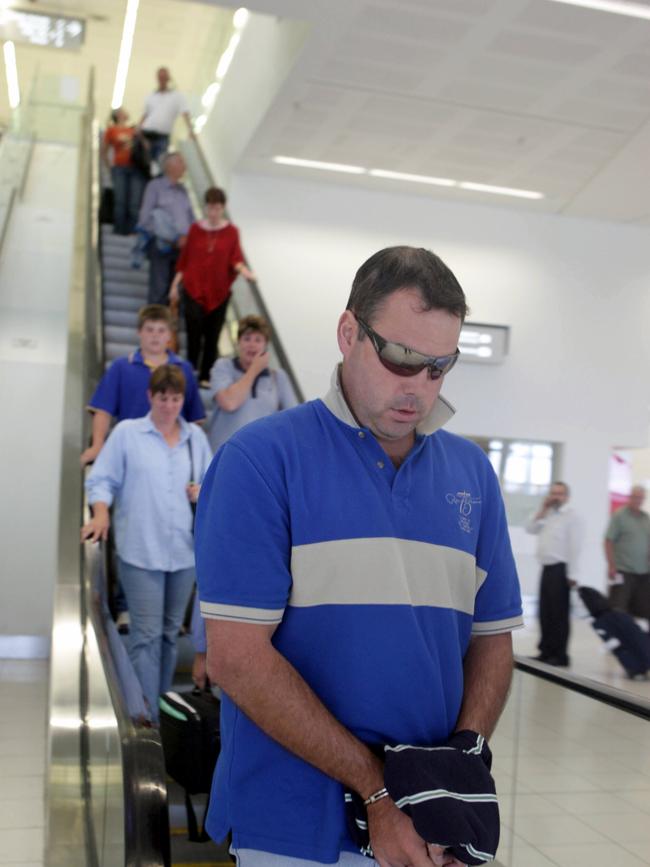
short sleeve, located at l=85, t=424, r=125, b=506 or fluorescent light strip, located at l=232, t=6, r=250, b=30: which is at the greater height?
fluorescent light strip, located at l=232, t=6, r=250, b=30

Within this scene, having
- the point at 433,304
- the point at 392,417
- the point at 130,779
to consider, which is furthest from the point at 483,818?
the point at 130,779

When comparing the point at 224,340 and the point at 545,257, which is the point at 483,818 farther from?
the point at 545,257

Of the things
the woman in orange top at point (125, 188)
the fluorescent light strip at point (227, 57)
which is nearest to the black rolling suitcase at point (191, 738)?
the woman in orange top at point (125, 188)

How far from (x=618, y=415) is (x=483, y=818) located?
15.1 m

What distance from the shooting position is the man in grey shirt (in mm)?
9969

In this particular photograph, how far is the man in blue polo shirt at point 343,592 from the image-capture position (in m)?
1.71

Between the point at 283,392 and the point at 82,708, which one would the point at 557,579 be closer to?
the point at 283,392

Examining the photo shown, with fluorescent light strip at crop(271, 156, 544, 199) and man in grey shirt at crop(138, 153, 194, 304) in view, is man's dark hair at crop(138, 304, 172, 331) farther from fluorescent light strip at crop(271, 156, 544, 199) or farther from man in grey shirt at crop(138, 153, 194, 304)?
fluorescent light strip at crop(271, 156, 544, 199)

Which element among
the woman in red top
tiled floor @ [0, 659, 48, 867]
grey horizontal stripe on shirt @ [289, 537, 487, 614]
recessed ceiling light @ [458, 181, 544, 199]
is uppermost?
recessed ceiling light @ [458, 181, 544, 199]

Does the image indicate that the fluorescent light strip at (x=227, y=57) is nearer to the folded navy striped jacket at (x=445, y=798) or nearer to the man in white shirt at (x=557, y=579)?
the man in white shirt at (x=557, y=579)

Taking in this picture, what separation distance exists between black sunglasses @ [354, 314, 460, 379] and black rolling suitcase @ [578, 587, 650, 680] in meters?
8.88

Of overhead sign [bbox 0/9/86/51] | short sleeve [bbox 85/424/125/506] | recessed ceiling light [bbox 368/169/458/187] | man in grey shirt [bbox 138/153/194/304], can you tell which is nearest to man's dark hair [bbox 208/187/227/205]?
man in grey shirt [bbox 138/153/194/304]

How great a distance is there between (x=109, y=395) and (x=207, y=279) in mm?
2961

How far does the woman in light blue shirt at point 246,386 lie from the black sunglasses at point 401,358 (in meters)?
4.79
